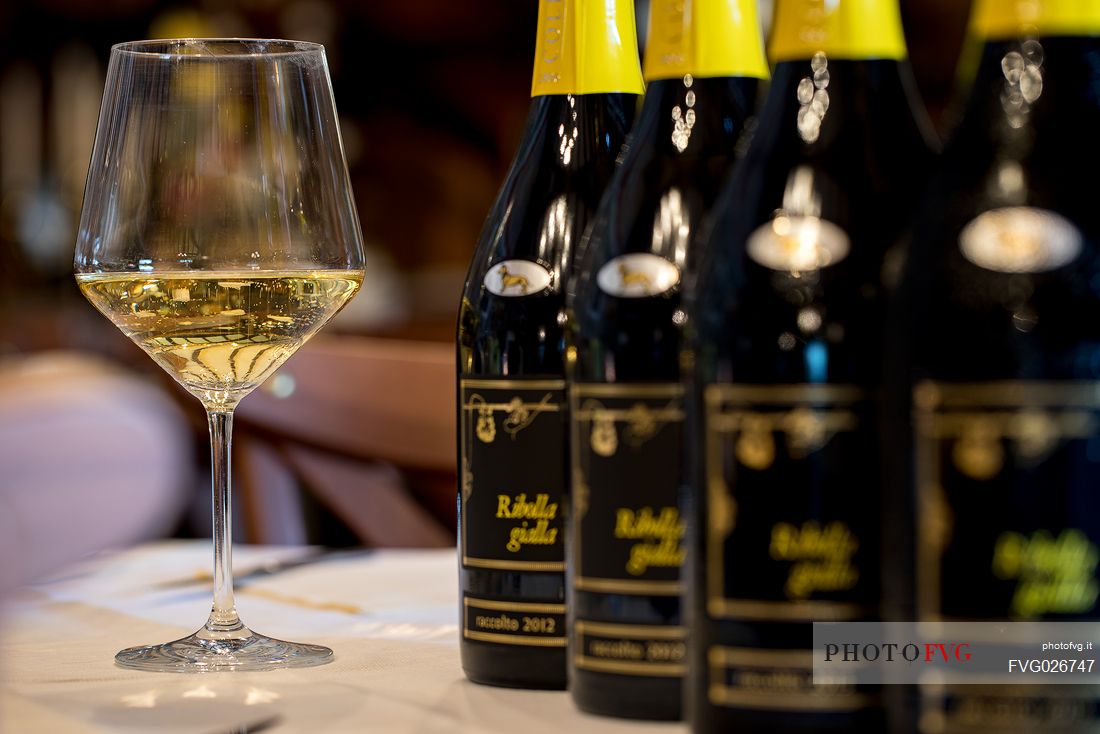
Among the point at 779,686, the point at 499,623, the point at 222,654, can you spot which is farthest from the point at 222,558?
the point at 779,686

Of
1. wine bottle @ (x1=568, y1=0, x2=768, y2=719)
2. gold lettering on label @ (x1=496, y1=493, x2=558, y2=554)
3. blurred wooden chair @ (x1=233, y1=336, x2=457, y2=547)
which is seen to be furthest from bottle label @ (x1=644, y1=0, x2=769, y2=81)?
blurred wooden chair @ (x1=233, y1=336, x2=457, y2=547)

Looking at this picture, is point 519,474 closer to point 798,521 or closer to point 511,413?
point 511,413

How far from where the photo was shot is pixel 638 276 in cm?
68

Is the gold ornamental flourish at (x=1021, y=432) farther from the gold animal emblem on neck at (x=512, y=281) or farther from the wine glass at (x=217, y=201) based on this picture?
the wine glass at (x=217, y=201)

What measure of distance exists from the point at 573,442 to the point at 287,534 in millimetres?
1058

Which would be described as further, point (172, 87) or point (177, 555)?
point (177, 555)

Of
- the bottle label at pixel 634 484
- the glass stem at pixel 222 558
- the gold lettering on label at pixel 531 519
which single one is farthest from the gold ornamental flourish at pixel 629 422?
the glass stem at pixel 222 558

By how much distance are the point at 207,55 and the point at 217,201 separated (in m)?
0.09

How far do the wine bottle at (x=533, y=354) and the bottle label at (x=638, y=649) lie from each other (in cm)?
9

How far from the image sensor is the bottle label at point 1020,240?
521 millimetres

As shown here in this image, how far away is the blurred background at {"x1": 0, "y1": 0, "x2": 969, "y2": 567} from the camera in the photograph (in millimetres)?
1623

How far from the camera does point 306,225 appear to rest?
0.88 meters

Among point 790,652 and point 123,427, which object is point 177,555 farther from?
point 790,652

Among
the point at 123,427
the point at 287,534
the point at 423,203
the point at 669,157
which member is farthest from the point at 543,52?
the point at 423,203
